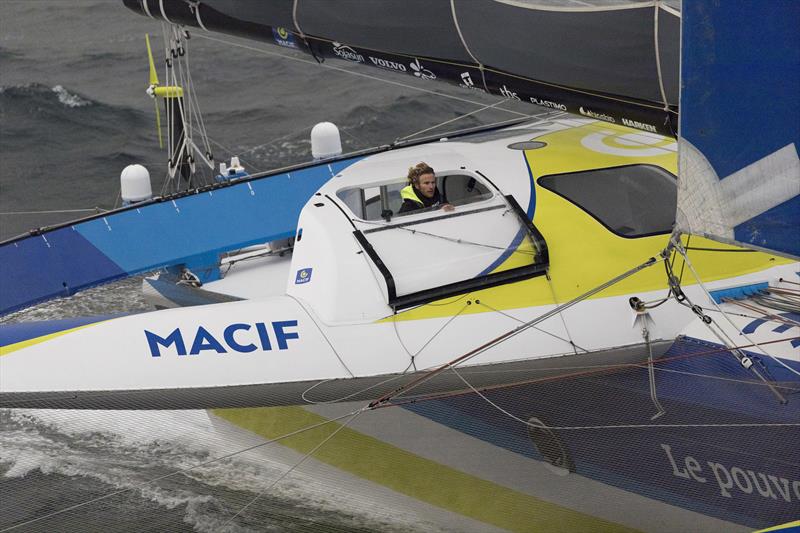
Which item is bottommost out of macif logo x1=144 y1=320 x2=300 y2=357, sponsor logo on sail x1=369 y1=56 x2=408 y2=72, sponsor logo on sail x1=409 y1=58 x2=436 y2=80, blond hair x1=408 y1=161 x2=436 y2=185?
macif logo x1=144 y1=320 x2=300 y2=357

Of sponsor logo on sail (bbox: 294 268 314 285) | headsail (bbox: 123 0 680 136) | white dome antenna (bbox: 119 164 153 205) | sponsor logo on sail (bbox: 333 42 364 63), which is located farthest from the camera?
white dome antenna (bbox: 119 164 153 205)

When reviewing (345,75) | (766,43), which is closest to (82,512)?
(766,43)

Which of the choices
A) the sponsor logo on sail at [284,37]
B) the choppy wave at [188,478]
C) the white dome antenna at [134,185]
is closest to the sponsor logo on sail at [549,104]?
the sponsor logo on sail at [284,37]

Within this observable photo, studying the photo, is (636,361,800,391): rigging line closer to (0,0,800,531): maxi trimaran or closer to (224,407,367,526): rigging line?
(0,0,800,531): maxi trimaran

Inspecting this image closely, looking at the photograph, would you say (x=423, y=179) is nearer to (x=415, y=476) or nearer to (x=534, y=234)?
(x=534, y=234)

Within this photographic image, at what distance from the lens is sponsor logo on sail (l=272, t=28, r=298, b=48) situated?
7223 millimetres

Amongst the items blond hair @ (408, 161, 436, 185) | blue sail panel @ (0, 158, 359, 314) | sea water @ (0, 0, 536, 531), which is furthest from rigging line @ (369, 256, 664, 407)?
blue sail panel @ (0, 158, 359, 314)

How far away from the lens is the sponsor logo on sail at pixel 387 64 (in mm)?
6859

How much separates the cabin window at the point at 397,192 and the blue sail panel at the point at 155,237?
0.73m

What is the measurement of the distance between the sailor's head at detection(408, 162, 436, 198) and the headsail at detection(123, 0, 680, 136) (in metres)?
0.81

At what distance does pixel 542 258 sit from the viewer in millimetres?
5469

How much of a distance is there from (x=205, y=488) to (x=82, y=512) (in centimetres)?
86

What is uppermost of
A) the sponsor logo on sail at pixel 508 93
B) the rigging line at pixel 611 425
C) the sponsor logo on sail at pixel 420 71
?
the sponsor logo on sail at pixel 420 71

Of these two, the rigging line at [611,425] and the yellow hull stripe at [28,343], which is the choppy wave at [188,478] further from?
the rigging line at [611,425]
